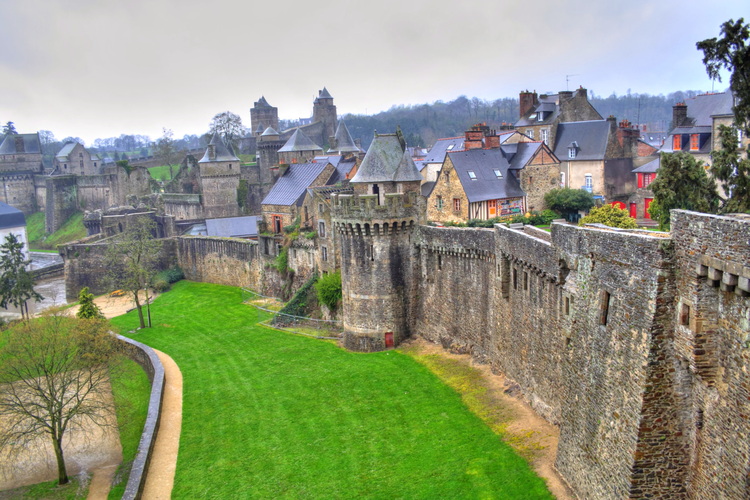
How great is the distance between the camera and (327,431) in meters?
22.3

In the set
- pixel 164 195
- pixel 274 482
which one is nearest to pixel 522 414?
pixel 274 482

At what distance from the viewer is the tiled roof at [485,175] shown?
41062 millimetres

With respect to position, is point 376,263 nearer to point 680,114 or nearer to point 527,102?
point 680,114

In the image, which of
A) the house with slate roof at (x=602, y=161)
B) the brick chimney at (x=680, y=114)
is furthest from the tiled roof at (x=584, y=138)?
the brick chimney at (x=680, y=114)

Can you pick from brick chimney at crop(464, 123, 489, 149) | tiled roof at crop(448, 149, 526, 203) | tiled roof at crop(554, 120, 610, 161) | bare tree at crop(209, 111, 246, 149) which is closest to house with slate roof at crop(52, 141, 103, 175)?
bare tree at crop(209, 111, 246, 149)

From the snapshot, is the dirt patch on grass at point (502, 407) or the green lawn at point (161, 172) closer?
the dirt patch on grass at point (502, 407)

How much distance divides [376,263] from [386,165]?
16.1ft

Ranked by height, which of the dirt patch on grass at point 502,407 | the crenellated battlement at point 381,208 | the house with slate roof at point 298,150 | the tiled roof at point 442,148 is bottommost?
the dirt patch on grass at point 502,407

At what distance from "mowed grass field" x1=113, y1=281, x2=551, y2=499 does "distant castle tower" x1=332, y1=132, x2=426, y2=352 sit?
135 centimetres

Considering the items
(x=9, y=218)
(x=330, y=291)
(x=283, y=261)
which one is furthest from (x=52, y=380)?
(x=9, y=218)

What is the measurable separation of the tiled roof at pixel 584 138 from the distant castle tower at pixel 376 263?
69.2 ft

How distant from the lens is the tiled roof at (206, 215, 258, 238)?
5256cm

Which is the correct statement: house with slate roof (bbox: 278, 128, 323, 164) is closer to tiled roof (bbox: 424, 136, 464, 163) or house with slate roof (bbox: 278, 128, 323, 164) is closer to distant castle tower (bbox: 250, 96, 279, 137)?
tiled roof (bbox: 424, 136, 464, 163)

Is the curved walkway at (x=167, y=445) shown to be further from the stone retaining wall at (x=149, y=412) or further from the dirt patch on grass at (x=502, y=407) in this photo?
the dirt patch on grass at (x=502, y=407)
